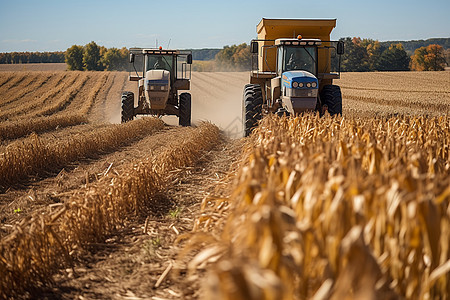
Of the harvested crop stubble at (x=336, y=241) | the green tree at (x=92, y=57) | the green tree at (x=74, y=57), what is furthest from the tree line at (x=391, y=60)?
the harvested crop stubble at (x=336, y=241)

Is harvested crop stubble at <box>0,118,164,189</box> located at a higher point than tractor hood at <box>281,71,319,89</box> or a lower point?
lower

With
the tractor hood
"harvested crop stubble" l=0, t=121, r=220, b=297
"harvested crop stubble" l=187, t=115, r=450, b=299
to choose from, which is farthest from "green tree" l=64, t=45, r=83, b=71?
"harvested crop stubble" l=187, t=115, r=450, b=299

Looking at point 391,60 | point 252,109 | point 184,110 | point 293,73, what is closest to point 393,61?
point 391,60

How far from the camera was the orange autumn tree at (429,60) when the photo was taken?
78.0 m

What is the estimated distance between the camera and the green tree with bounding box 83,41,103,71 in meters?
97.7

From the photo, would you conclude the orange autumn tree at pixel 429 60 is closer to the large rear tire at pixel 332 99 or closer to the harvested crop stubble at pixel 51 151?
the large rear tire at pixel 332 99

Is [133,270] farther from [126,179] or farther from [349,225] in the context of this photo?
[349,225]

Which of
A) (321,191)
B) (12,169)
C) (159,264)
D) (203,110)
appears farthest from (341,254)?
(203,110)

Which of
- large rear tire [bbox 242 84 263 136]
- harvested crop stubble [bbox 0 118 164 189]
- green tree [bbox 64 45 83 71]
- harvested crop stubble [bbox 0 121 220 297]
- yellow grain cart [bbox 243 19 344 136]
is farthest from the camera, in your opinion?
green tree [bbox 64 45 83 71]

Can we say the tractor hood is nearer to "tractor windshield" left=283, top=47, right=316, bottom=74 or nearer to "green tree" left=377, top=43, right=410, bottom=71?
"tractor windshield" left=283, top=47, right=316, bottom=74

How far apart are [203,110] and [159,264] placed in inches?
847

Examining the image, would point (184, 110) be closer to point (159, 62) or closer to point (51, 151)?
point (159, 62)

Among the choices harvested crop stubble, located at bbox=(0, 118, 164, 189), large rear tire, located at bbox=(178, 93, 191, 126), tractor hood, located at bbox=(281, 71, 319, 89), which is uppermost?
tractor hood, located at bbox=(281, 71, 319, 89)

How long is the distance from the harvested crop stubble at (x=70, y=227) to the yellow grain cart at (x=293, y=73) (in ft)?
14.5
